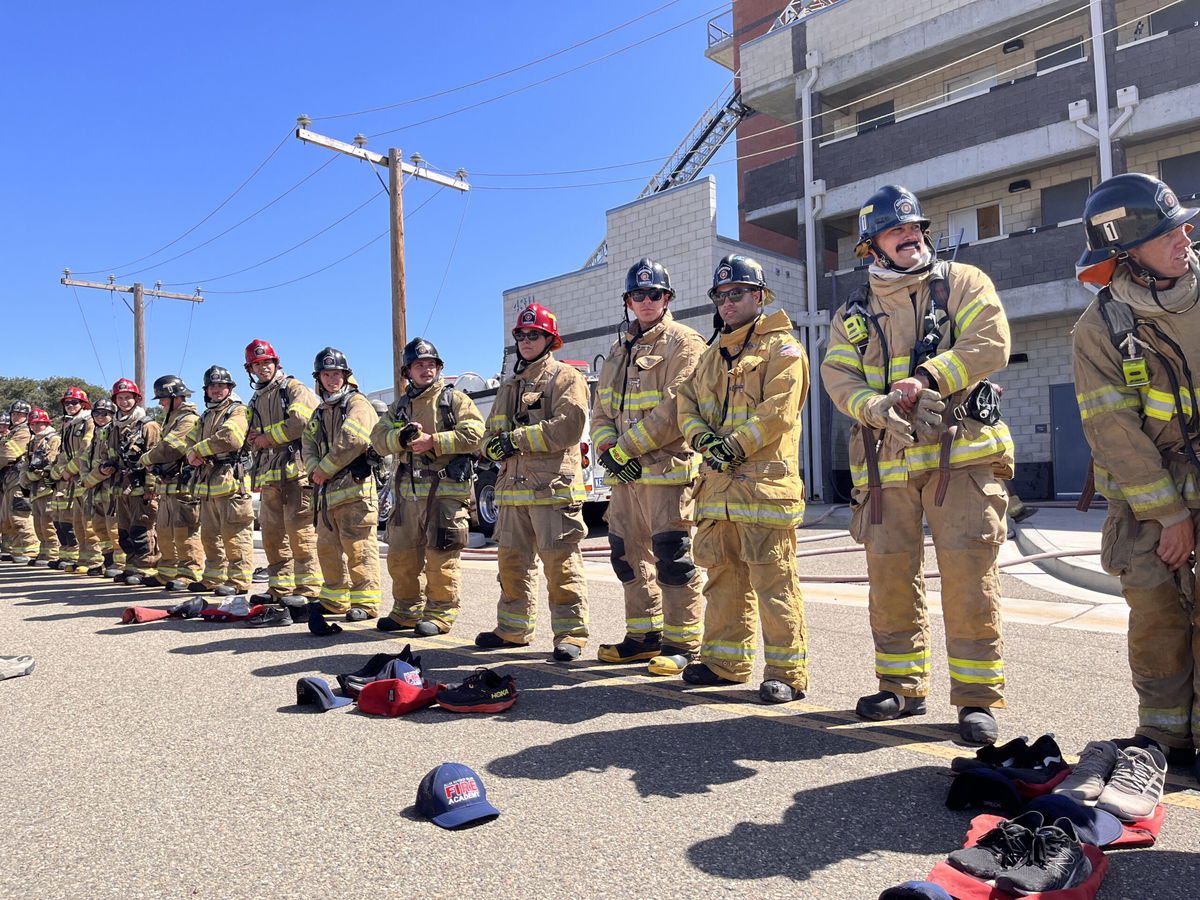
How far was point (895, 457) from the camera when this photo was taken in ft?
12.5

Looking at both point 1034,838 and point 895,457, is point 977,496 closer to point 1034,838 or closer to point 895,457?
point 895,457

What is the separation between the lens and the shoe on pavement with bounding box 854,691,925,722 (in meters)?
3.90

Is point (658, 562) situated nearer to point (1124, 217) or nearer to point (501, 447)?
point (501, 447)

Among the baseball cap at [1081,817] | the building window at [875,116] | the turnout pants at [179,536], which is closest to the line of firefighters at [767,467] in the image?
the baseball cap at [1081,817]

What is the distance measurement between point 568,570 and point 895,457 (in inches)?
99.1

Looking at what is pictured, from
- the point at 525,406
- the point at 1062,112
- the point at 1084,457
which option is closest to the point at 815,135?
the point at 1062,112

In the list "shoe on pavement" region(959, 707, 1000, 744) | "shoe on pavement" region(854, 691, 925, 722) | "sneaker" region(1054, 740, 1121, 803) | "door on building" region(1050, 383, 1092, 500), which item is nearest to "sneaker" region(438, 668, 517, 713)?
"shoe on pavement" region(854, 691, 925, 722)

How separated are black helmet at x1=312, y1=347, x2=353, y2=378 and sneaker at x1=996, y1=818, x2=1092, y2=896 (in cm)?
646

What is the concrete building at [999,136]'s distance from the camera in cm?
1638

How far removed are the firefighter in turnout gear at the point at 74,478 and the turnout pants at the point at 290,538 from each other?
4.74 m

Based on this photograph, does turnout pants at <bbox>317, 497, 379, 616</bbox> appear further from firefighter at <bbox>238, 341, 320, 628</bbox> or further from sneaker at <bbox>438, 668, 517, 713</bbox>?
sneaker at <bbox>438, 668, 517, 713</bbox>

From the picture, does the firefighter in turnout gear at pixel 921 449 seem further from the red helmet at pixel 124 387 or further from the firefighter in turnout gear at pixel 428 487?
the red helmet at pixel 124 387

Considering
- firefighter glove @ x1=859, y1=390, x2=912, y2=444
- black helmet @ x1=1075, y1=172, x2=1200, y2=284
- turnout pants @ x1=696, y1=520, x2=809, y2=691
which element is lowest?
turnout pants @ x1=696, y1=520, x2=809, y2=691

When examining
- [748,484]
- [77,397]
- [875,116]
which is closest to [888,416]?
[748,484]
